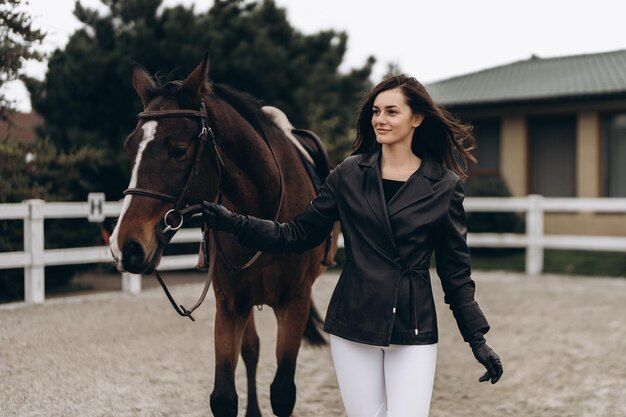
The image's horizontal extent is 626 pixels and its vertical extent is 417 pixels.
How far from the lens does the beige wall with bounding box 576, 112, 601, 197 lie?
1653 cm

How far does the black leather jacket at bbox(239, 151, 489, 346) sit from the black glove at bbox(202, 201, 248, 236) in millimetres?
443

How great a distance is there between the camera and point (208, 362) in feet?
22.6

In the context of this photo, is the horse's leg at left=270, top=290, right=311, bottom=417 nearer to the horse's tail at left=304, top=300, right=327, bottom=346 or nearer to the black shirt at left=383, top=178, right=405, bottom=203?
the black shirt at left=383, top=178, right=405, bottom=203

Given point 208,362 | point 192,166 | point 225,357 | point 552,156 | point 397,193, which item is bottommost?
point 208,362

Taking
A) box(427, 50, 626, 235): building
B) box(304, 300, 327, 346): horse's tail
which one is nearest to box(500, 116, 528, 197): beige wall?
box(427, 50, 626, 235): building

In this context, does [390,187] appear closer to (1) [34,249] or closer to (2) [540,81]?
(1) [34,249]

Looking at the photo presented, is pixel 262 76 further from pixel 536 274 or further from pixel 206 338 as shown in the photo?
pixel 206 338

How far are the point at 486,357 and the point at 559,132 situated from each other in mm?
15293

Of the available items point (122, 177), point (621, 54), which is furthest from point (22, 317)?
point (621, 54)

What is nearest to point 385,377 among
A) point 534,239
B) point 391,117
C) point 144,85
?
point 391,117

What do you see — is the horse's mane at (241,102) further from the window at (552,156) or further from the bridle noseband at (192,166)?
the window at (552,156)

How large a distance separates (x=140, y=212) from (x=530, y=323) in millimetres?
6577

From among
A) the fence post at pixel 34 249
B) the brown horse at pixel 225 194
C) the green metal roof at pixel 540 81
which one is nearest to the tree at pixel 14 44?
the fence post at pixel 34 249

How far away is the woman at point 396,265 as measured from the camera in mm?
3017
